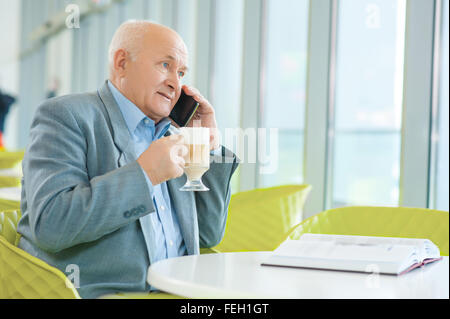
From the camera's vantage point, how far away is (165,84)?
1.81 meters

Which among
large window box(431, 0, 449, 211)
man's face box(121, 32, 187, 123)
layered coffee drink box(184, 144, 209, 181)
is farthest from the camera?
large window box(431, 0, 449, 211)

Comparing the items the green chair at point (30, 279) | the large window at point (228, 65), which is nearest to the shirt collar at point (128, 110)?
the green chair at point (30, 279)

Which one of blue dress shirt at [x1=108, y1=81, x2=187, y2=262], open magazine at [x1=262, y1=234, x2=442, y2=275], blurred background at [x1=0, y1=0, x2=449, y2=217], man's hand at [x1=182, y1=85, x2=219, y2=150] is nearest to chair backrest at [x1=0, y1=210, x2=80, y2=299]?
blue dress shirt at [x1=108, y1=81, x2=187, y2=262]

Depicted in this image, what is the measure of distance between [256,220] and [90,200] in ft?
4.50

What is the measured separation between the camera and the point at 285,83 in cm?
442

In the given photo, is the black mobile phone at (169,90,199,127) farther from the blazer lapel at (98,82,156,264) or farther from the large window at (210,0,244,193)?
the large window at (210,0,244,193)

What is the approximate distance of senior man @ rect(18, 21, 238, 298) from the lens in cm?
137

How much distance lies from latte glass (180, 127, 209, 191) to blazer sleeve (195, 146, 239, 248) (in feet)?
1.06

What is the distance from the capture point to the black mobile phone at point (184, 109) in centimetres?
185

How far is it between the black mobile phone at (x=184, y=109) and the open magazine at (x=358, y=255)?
2.06 ft

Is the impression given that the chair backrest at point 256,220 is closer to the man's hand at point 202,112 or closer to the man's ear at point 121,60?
the man's hand at point 202,112

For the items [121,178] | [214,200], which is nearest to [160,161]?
[121,178]

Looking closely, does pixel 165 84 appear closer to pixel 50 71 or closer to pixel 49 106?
pixel 49 106
